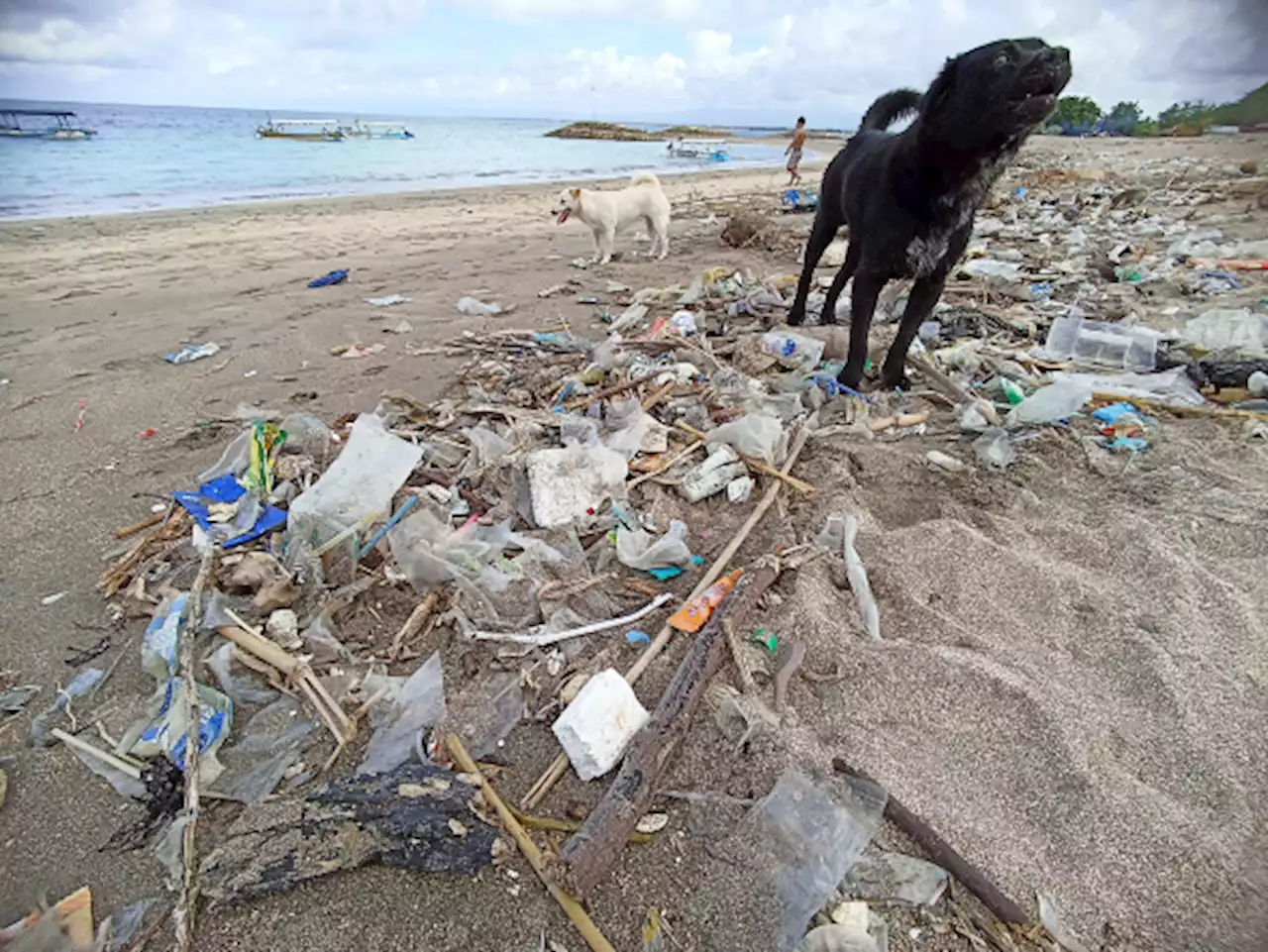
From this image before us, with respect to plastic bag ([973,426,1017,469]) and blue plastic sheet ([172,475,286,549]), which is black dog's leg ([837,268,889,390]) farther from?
blue plastic sheet ([172,475,286,549])

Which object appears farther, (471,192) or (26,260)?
(471,192)

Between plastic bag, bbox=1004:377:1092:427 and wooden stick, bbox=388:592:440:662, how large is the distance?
8.90 ft

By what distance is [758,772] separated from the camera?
1.53 meters

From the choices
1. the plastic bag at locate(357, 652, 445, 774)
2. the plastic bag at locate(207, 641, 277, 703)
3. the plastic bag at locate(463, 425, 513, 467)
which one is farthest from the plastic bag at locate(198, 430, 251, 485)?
the plastic bag at locate(357, 652, 445, 774)

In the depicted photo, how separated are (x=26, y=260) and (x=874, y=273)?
10.2 meters

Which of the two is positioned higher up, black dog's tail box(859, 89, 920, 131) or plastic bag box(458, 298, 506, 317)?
black dog's tail box(859, 89, 920, 131)

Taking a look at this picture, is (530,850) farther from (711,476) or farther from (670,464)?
(670,464)

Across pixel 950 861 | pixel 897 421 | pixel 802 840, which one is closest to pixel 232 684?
pixel 802 840

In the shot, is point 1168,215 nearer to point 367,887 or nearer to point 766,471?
point 766,471

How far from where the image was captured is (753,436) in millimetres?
2865

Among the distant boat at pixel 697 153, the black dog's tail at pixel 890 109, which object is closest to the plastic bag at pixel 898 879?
the black dog's tail at pixel 890 109

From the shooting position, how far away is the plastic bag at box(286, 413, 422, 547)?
243 cm

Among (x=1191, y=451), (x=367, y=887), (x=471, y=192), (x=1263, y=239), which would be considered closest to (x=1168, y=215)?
(x=1263, y=239)

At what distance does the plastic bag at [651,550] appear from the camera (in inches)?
90.8
